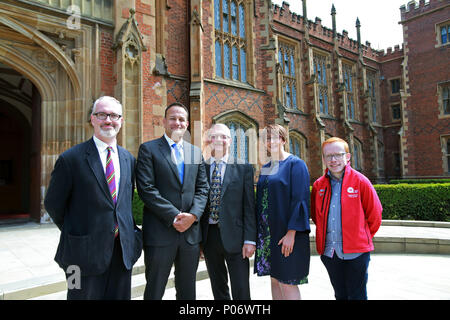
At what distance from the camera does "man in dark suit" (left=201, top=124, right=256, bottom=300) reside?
2.45m

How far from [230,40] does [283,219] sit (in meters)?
11.6

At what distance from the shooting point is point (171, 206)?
88.5 inches

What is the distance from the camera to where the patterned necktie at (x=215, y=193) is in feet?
8.28

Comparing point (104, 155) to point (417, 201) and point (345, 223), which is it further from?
point (417, 201)

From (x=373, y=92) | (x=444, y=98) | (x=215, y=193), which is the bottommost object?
(x=215, y=193)

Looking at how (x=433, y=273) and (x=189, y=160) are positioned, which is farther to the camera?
(x=433, y=273)

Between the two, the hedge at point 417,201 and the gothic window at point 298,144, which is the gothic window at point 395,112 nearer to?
the gothic window at point 298,144

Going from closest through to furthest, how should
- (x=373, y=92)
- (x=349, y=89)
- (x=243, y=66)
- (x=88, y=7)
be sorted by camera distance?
1. (x=88, y=7)
2. (x=243, y=66)
3. (x=349, y=89)
4. (x=373, y=92)

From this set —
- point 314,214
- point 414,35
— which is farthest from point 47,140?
point 414,35

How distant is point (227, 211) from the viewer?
2.47 metres

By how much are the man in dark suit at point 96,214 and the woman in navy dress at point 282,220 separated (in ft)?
3.58

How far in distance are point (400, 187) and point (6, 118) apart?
50.9 ft

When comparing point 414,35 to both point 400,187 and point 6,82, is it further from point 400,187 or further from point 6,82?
point 6,82

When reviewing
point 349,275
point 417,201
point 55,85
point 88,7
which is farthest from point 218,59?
point 349,275
